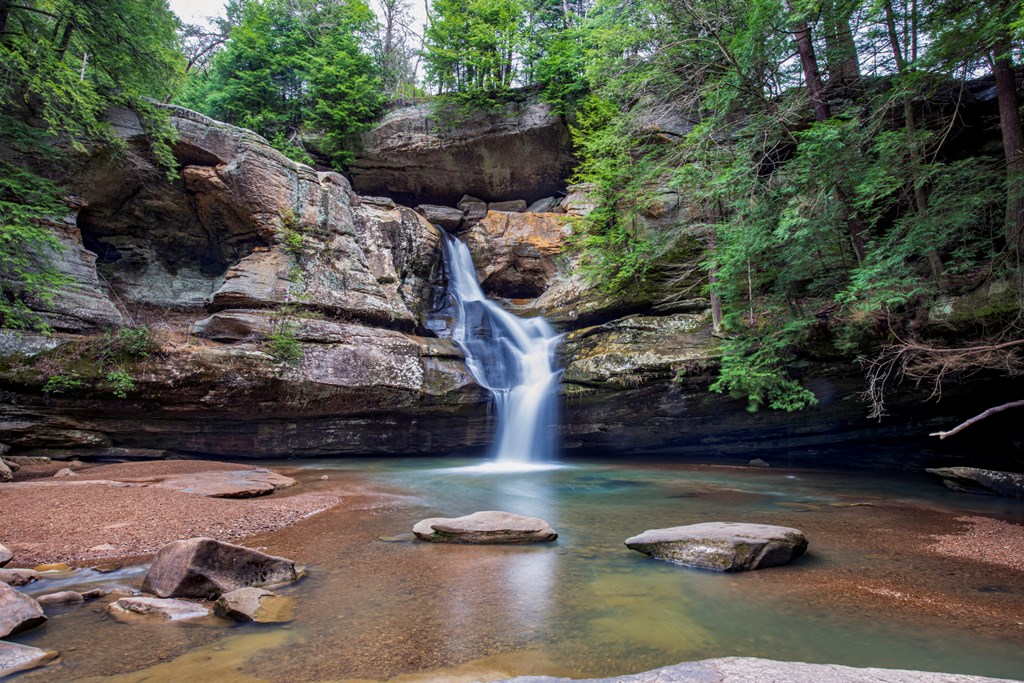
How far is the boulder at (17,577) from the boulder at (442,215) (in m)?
17.0

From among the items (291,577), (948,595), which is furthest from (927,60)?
(291,577)

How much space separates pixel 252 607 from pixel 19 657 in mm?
1066

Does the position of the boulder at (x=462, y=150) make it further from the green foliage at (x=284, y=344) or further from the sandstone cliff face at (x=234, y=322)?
the green foliage at (x=284, y=344)

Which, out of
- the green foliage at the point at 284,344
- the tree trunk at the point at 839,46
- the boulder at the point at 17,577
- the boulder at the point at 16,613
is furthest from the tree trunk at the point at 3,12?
the tree trunk at the point at 839,46

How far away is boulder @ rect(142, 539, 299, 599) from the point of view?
11.1 ft

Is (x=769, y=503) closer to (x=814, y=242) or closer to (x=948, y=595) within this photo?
(x=948, y=595)

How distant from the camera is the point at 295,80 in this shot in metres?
19.4

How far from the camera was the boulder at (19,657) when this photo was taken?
95.3 inches

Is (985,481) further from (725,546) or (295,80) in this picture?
(295,80)

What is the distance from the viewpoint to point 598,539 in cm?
527

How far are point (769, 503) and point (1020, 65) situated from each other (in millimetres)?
8184

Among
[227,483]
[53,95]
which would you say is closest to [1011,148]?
[227,483]

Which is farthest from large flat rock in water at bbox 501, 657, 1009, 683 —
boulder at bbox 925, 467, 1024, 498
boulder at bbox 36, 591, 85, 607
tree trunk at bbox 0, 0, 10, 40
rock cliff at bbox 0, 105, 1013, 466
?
tree trunk at bbox 0, 0, 10, 40

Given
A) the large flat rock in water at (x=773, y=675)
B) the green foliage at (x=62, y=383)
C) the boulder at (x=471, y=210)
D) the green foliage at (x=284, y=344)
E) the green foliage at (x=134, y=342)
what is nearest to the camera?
the large flat rock in water at (x=773, y=675)
